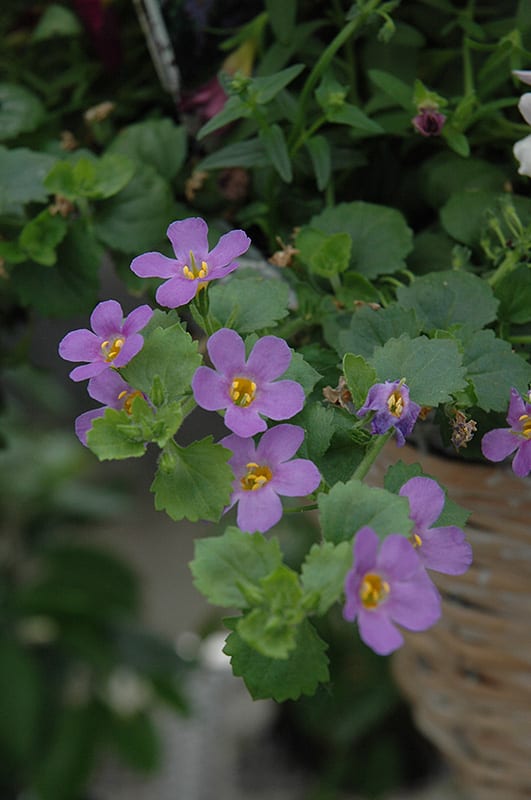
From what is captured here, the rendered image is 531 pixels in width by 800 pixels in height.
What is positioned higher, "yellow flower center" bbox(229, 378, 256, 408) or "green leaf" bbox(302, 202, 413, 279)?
"yellow flower center" bbox(229, 378, 256, 408)

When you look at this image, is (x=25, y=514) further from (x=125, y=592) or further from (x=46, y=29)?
(x=46, y=29)

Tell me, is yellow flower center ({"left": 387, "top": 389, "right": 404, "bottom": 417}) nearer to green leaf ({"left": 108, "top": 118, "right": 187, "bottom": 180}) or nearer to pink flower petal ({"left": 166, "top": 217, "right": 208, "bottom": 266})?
pink flower petal ({"left": 166, "top": 217, "right": 208, "bottom": 266})

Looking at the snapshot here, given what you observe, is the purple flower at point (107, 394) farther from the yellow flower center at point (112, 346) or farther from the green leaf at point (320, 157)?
the green leaf at point (320, 157)

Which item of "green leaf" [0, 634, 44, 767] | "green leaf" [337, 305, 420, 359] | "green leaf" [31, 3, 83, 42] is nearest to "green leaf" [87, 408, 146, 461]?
"green leaf" [337, 305, 420, 359]

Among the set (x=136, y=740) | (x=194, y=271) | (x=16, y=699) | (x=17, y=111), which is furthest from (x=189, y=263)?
(x=136, y=740)

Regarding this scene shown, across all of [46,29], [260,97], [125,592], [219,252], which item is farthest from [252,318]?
[125,592]

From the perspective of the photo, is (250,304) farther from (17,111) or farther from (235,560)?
(17,111)
